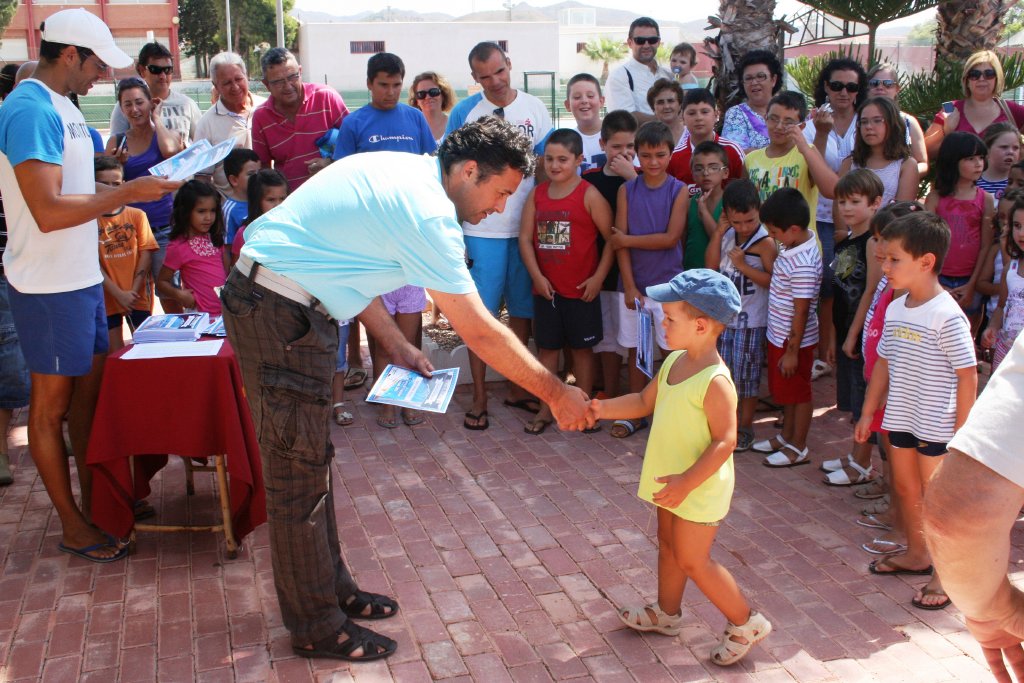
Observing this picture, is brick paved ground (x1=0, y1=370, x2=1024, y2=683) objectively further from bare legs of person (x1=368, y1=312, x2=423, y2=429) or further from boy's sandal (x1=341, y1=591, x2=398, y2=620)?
bare legs of person (x1=368, y1=312, x2=423, y2=429)

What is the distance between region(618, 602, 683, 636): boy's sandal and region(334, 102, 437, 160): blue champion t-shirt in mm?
3755

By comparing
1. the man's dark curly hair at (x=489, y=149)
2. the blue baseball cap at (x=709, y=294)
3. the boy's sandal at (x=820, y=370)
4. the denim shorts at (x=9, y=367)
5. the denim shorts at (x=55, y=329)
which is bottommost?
the boy's sandal at (x=820, y=370)

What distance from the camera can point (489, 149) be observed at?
3.21m

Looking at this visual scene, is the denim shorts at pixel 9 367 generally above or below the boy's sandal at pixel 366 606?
above

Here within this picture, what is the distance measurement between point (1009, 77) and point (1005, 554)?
8480 mm

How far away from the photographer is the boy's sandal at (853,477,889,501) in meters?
4.84

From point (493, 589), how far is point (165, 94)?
5.18m

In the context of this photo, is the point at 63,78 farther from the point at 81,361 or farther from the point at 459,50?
the point at 459,50

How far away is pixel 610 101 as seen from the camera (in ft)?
25.6

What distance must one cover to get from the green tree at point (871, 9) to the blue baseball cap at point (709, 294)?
7.20m

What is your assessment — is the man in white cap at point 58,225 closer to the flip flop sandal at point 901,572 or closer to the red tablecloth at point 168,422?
the red tablecloth at point 168,422

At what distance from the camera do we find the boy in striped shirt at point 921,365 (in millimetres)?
3730

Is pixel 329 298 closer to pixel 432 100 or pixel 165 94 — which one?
pixel 165 94

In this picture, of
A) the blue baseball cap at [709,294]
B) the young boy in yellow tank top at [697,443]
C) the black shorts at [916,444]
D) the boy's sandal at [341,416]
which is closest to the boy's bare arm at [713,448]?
the young boy in yellow tank top at [697,443]
